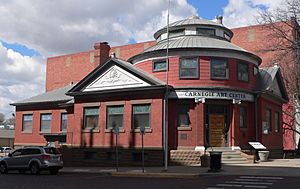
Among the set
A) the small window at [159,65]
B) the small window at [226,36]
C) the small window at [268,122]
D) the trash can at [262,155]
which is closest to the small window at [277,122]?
the small window at [268,122]

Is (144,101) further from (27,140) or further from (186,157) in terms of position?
(27,140)

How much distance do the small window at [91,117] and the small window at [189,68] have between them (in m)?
7.32

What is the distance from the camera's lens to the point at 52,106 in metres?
41.2

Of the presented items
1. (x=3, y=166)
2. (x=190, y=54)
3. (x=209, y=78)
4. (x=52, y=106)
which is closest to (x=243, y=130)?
(x=209, y=78)

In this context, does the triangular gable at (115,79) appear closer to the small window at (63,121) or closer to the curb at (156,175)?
the curb at (156,175)

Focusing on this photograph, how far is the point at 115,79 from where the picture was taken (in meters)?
30.7

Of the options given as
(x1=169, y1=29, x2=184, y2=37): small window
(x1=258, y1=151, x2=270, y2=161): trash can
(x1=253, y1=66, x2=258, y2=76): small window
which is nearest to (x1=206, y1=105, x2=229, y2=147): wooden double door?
(x1=258, y1=151, x2=270, y2=161): trash can

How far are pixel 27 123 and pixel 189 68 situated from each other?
21533 mm

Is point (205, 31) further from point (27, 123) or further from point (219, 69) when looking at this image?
point (27, 123)

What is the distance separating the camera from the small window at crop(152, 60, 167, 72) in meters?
29.8

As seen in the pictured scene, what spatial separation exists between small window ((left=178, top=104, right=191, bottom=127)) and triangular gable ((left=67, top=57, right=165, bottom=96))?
2.18 meters

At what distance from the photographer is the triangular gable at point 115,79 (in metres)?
29.0

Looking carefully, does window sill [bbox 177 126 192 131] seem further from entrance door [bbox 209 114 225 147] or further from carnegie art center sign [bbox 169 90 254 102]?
carnegie art center sign [bbox 169 90 254 102]

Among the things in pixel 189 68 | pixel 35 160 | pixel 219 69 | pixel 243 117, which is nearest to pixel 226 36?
pixel 219 69
